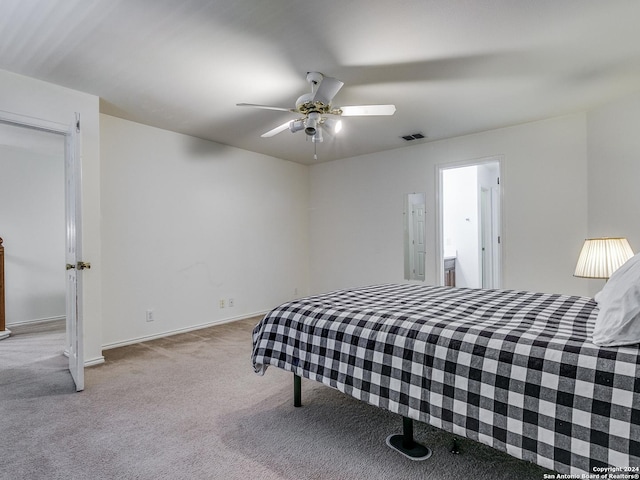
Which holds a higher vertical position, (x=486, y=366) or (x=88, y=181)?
(x=88, y=181)

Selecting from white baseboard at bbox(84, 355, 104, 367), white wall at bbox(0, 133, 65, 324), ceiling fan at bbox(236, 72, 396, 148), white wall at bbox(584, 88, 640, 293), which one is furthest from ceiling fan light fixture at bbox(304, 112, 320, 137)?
white wall at bbox(0, 133, 65, 324)

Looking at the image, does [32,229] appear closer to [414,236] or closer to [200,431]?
[200,431]

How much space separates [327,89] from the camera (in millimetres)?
2445

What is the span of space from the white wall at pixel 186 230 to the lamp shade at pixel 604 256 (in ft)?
12.8

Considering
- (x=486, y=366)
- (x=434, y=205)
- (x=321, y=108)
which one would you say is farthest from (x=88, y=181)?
(x=434, y=205)

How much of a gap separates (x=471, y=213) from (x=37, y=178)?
6.70m

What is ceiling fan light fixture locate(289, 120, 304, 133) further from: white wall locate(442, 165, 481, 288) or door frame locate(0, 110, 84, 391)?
white wall locate(442, 165, 481, 288)

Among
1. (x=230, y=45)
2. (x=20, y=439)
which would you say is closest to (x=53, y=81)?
(x=230, y=45)

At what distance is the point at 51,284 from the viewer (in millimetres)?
5180

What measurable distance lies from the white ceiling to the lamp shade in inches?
53.6

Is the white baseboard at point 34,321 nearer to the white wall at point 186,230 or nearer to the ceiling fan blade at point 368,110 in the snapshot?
the white wall at point 186,230

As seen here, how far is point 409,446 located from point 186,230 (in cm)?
350

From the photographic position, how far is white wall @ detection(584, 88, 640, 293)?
124 inches

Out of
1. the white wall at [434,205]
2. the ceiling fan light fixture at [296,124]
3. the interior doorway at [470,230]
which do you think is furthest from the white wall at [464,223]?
the ceiling fan light fixture at [296,124]
